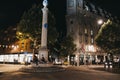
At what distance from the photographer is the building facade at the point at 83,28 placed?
78.1 metres

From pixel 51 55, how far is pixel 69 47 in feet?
19.6

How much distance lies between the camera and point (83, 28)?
80250 mm

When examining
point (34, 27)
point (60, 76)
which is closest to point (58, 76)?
point (60, 76)

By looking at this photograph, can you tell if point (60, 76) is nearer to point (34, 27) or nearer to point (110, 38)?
point (34, 27)

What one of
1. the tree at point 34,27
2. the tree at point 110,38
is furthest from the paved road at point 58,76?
the tree at point 110,38

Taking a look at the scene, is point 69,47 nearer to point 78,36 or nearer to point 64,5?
point 78,36

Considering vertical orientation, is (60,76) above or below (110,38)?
below

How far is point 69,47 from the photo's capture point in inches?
2901

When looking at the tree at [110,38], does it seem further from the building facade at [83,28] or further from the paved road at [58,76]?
the paved road at [58,76]

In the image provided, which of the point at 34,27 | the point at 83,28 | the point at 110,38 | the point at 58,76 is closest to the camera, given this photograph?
the point at 58,76

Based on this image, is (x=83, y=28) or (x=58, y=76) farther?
(x=83, y=28)

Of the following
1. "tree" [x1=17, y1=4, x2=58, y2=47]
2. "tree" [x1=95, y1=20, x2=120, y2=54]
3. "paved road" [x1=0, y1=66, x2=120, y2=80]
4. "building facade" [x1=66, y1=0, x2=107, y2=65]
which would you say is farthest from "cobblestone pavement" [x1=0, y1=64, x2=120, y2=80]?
"building facade" [x1=66, y1=0, x2=107, y2=65]

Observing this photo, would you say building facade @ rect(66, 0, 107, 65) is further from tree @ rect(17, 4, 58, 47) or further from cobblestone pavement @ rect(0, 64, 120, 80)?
cobblestone pavement @ rect(0, 64, 120, 80)

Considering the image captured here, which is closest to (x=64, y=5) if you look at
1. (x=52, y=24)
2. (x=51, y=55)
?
(x=51, y=55)
